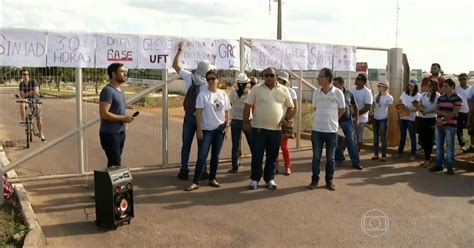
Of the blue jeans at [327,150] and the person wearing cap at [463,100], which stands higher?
the person wearing cap at [463,100]

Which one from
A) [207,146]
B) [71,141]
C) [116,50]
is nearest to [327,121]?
[207,146]

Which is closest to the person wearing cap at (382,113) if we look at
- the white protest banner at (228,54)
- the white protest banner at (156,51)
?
the white protest banner at (228,54)

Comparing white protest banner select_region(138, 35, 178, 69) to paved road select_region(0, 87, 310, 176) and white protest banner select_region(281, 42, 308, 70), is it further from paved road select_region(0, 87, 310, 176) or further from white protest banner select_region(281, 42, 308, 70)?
white protest banner select_region(281, 42, 308, 70)

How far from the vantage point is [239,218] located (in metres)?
6.00

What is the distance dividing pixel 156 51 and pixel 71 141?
460 centimetres

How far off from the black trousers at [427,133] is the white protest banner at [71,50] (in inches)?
246

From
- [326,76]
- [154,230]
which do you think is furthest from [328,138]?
[154,230]

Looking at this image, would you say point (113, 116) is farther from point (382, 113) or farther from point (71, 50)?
point (382, 113)

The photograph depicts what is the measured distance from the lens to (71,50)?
7.81 m

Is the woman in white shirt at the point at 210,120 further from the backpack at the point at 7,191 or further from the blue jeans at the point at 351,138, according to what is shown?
the blue jeans at the point at 351,138

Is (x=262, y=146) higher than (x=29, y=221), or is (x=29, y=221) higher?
(x=262, y=146)

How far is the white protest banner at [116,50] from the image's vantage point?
8023 millimetres

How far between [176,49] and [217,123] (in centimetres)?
213

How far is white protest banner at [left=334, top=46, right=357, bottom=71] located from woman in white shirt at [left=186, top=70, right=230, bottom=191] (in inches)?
179
